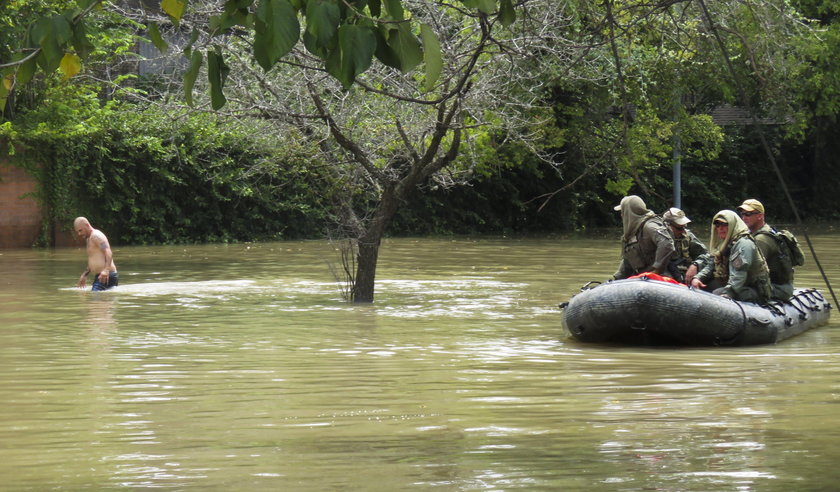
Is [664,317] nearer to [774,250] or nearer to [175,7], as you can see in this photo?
[774,250]

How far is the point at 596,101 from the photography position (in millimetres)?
36031

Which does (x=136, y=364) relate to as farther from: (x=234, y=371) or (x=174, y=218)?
(x=174, y=218)

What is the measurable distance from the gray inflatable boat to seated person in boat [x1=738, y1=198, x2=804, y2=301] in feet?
2.68

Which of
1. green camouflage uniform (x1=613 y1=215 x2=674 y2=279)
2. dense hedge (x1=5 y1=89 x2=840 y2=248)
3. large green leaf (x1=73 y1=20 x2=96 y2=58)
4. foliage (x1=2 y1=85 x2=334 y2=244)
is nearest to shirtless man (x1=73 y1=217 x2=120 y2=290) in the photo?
dense hedge (x1=5 y1=89 x2=840 y2=248)

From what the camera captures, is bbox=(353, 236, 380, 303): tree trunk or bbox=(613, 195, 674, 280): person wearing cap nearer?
bbox=(613, 195, 674, 280): person wearing cap

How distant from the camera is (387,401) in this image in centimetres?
992

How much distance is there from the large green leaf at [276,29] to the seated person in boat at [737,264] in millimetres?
10541

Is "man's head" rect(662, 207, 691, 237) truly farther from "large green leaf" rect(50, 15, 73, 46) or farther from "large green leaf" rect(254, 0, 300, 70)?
"large green leaf" rect(254, 0, 300, 70)

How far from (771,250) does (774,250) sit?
0.03 m

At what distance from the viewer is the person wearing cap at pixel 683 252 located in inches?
597

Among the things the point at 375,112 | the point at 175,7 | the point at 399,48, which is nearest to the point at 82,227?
the point at 375,112

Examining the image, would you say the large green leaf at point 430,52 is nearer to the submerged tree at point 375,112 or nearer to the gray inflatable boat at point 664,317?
the gray inflatable boat at point 664,317

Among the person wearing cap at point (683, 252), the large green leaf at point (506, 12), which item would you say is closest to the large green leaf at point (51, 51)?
the large green leaf at point (506, 12)

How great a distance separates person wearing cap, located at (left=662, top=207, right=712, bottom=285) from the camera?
15172mm
